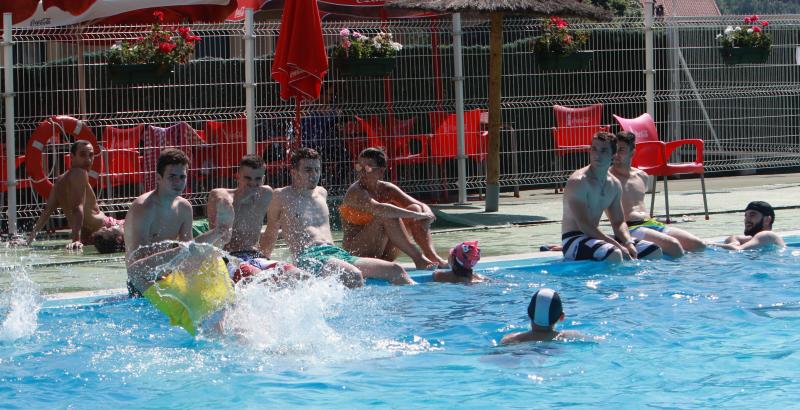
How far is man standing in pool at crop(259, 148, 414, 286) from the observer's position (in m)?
9.38

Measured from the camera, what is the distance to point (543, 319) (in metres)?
7.36

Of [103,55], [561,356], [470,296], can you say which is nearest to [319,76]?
[103,55]

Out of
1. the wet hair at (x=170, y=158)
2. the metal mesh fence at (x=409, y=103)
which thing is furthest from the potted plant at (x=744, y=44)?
the wet hair at (x=170, y=158)

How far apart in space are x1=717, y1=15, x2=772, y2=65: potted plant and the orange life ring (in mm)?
8527

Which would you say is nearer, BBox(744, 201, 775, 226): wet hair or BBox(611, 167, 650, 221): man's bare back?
BBox(744, 201, 775, 226): wet hair

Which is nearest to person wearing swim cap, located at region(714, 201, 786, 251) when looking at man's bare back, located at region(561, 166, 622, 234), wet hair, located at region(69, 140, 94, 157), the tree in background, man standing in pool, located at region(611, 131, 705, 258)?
man standing in pool, located at region(611, 131, 705, 258)

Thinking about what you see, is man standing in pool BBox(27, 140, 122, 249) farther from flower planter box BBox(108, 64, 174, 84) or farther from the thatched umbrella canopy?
the thatched umbrella canopy

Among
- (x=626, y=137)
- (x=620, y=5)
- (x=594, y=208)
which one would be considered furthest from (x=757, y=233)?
(x=620, y=5)

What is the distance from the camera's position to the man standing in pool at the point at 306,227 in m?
9.38

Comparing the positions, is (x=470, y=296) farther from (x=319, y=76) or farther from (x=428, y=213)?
(x=319, y=76)

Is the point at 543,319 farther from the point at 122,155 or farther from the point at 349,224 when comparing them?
the point at 122,155

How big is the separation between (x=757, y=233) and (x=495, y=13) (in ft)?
14.1

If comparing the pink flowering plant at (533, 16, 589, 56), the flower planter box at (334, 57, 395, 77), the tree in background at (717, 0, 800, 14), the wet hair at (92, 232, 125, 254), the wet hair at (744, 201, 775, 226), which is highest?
the tree in background at (717, 0, 800, 14)

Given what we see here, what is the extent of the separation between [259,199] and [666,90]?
8.43 metres
